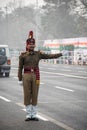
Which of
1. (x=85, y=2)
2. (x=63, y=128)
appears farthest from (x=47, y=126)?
(x=85, y=2)

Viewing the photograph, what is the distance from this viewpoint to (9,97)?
52.5 feet

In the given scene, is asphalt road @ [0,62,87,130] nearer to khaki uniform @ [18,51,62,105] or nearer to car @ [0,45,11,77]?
khaki uniform @ [18,51,62,105]

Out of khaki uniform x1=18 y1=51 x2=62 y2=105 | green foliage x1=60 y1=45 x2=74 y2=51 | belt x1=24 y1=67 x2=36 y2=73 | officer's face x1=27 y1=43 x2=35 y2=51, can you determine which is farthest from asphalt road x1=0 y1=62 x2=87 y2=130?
green foliage x1=60 y1=45 x2=74 y2=51

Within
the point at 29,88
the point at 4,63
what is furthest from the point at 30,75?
the point at 4,63

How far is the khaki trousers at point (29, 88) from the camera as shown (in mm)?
10875

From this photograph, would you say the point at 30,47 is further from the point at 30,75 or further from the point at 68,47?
the point at 68,47

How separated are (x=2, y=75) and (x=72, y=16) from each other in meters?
56.5

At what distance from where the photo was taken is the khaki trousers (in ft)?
35.7

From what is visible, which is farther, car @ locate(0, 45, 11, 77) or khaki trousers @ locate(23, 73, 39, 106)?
car @ locate(0, 45, 11, 77)

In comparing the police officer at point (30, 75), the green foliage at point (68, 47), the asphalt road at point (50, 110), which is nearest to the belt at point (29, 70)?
the police officer at point (30, 75)

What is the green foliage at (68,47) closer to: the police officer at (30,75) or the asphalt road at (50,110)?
the asphalt road at (50,110)

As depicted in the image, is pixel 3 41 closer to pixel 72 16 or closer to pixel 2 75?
pixel 72 16

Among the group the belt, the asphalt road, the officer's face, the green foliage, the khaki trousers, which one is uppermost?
the officer's face

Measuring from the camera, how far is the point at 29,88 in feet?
35.8
